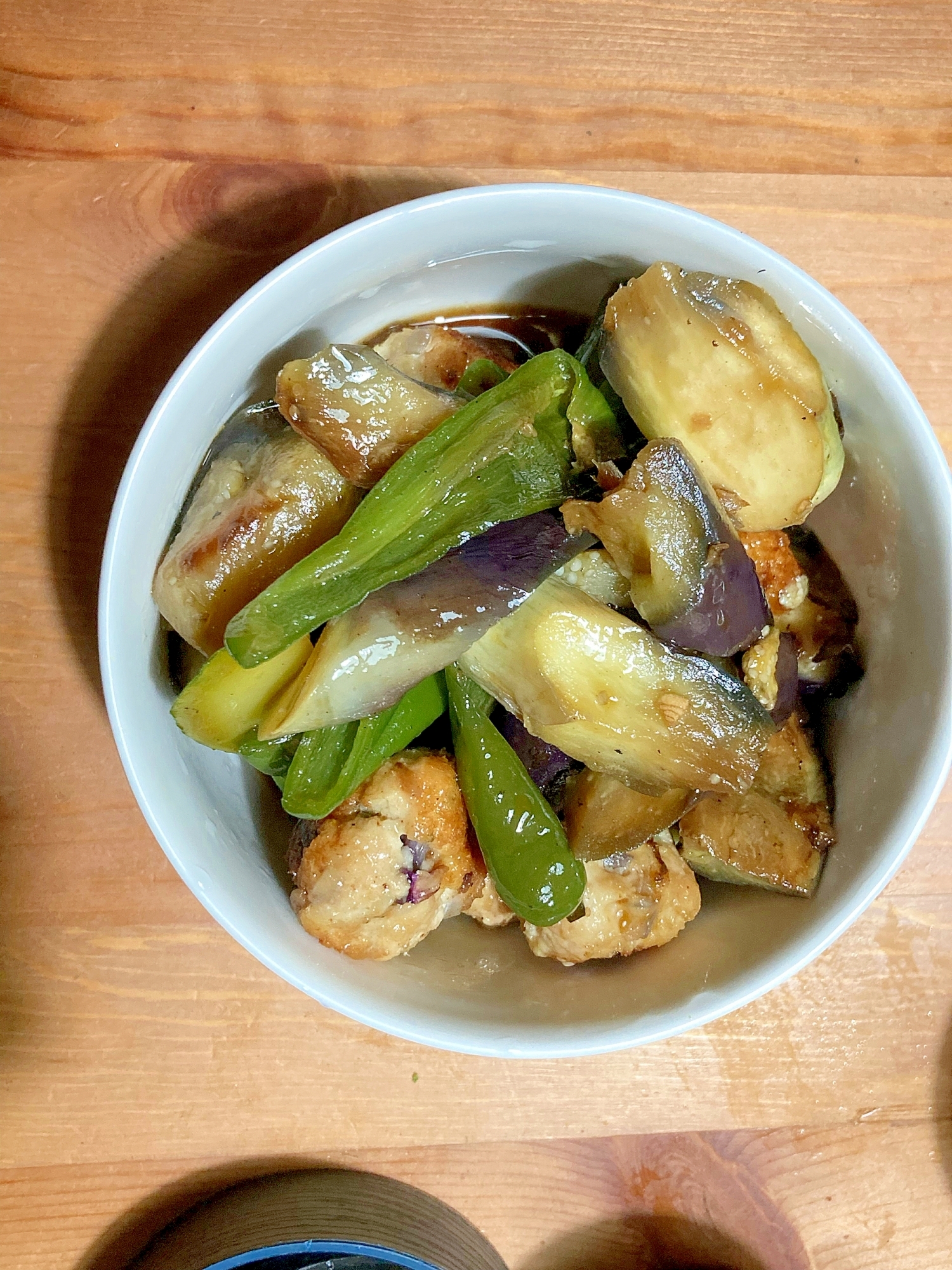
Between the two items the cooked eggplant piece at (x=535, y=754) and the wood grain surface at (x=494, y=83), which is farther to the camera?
the wood grain surface at (x=494, y=83)

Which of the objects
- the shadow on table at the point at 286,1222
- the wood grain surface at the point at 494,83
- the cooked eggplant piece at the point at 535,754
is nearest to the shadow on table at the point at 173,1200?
the shadow on table at the point at 286,1222

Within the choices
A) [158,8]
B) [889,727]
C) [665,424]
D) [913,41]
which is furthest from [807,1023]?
[158,8]

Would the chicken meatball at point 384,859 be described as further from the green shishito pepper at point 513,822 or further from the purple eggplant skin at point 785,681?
the purple eggplant skin at point 785,681

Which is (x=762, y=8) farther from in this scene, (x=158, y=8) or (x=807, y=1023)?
(x=807, y=1023)

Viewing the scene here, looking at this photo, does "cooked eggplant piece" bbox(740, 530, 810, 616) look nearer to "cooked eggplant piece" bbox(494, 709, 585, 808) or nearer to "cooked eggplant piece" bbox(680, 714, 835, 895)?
"cooked eggplant piece" bbox(680, 714, 835, 895)

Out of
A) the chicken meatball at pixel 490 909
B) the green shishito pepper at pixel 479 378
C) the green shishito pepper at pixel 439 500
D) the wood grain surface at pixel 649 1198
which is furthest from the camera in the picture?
the wood grain surface at pixel 649 1198

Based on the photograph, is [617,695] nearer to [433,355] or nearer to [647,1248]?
[433,355]
